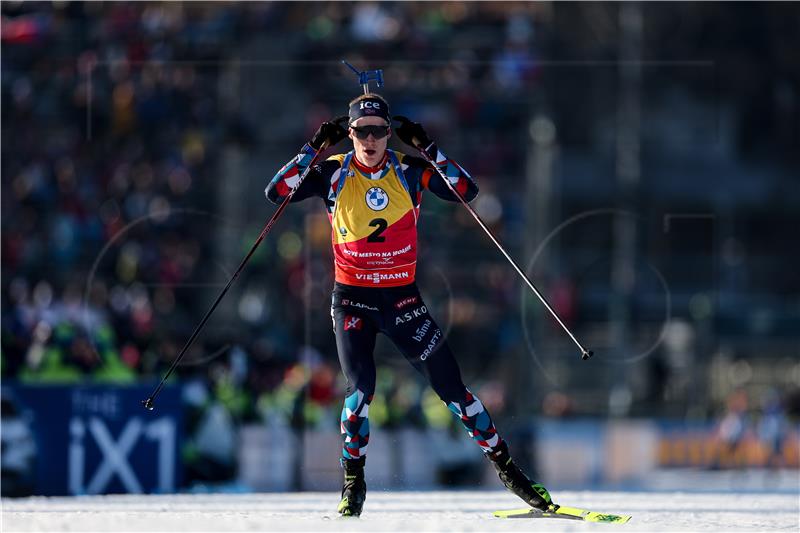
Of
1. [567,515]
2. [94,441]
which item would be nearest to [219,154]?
[94,441]

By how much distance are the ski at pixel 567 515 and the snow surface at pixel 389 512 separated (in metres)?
0.10

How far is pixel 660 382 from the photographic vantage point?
17609mm

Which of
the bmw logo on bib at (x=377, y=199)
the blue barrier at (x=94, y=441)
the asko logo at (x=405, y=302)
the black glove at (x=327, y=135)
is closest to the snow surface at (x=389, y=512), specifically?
the blue barrier at (x=94, y=441)

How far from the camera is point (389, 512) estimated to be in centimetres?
827

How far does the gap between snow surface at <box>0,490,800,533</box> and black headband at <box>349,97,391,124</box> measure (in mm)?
2027

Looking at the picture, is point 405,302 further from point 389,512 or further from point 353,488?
point 389,512

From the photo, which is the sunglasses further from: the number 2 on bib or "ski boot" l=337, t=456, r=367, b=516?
"ski boot" l=337, t=456, r=367, b=516

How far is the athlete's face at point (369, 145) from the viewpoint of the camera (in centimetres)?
740

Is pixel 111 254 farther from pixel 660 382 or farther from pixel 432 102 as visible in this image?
pixel 660 382

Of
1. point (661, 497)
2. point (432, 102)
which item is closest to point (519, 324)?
point (432, 102)

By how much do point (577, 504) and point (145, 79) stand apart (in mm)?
10238

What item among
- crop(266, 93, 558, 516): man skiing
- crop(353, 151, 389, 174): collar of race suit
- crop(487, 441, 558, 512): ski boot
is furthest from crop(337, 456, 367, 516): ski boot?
crop(353, 151, 389, 174): collar of race suit

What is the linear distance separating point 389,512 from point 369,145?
2188 millimetres

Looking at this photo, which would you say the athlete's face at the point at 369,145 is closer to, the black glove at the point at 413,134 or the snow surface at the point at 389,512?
the black glove at the point at 413,134
